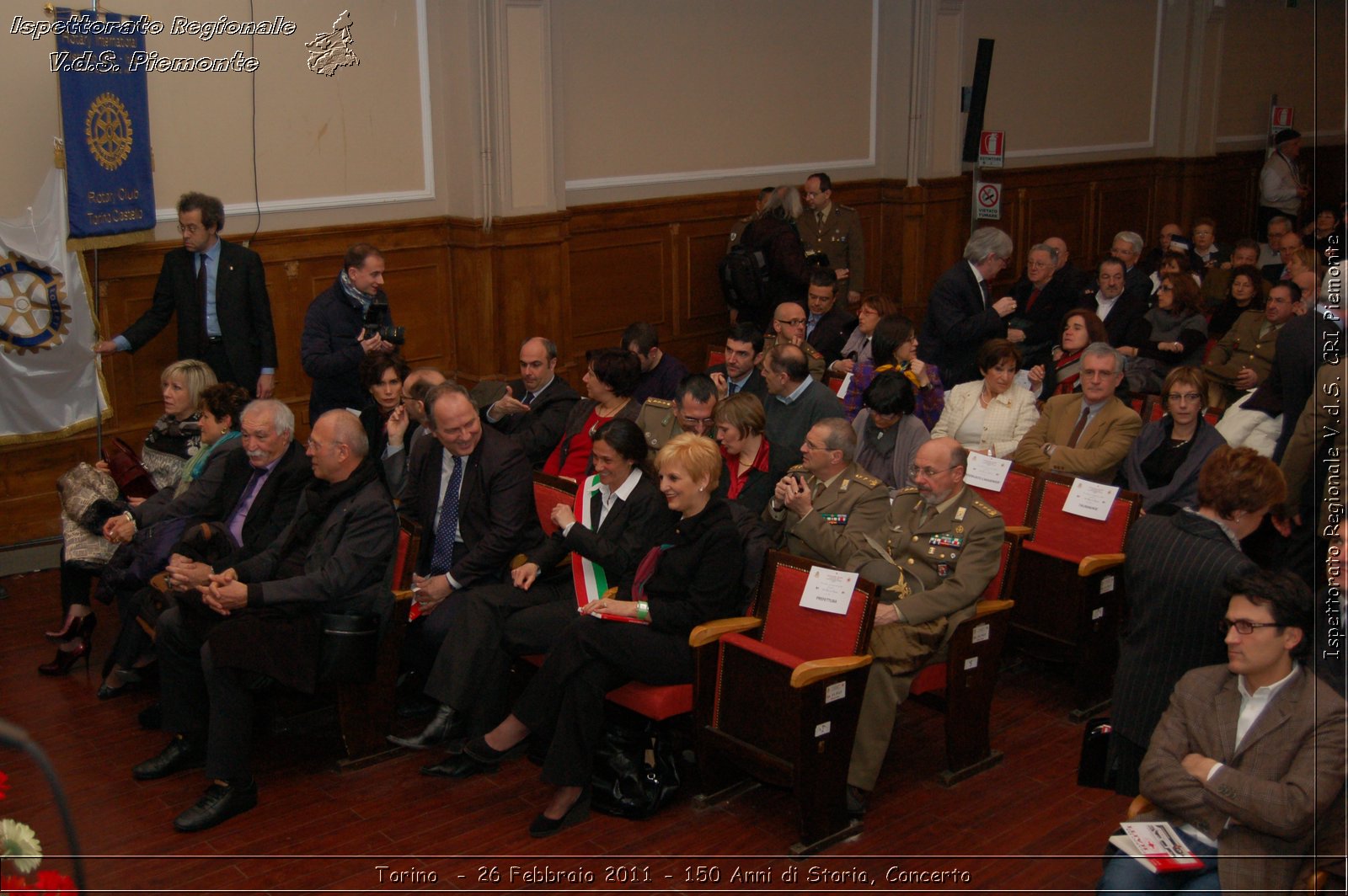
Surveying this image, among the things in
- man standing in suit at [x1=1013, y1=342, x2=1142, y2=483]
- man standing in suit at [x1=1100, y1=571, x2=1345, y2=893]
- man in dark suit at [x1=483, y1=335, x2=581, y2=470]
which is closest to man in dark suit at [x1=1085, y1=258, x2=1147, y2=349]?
man standing in suit at [x1=1013, y1=342, x2=1142, y2=483]

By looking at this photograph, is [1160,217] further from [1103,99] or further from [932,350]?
[932,350]

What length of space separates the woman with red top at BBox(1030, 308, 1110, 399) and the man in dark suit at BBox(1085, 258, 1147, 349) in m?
0.78

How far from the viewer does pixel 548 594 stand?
178 inches

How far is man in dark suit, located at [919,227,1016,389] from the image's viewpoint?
22.4ft

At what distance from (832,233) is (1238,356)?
2874 millimetres

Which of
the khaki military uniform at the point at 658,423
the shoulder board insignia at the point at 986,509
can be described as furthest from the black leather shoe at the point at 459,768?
the shoulder board insignia at the point at 986,509

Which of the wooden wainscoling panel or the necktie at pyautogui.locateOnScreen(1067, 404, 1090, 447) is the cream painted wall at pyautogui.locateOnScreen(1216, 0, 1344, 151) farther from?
the necktie at pyautogui.locateOnScreen(1067, 404, 1090, 447)

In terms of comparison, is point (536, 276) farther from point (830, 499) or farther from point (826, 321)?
point (830, 499)

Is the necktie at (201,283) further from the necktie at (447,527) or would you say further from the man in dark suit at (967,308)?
the man in dark suit at (967,308)

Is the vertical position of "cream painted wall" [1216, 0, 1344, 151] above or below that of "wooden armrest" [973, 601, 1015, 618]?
above

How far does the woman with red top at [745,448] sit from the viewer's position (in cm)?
485

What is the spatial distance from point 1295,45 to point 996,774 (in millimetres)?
12160

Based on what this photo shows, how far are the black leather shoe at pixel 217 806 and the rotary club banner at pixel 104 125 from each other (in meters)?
3.22

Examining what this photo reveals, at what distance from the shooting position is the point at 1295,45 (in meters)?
13.6
